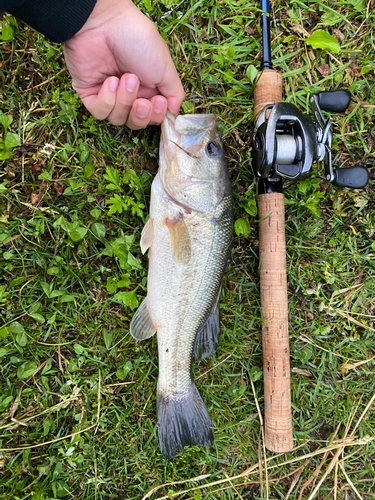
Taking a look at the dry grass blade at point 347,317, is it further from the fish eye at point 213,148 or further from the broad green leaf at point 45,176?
the broad green leaf at point 45,176

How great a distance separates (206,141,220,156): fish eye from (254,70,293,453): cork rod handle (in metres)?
0.45

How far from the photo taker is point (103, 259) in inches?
99.4

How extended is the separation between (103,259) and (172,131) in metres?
1.09

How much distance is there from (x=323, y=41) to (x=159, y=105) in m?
1.53

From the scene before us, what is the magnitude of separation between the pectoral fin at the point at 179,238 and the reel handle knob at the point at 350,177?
3.70 feet

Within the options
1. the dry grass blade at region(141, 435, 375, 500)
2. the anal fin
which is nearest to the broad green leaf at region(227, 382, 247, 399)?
the anal fin

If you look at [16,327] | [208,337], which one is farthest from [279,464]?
[16,327]

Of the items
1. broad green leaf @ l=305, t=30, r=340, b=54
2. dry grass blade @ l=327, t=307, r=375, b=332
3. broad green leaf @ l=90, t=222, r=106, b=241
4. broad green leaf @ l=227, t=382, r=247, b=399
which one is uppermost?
broad green leaf @ l=305, t=30, r=340, b=54

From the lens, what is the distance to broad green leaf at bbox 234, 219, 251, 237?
250 cm

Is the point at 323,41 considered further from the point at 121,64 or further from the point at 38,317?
the point at 38,317

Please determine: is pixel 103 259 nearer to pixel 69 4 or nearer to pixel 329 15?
pixel 69 4

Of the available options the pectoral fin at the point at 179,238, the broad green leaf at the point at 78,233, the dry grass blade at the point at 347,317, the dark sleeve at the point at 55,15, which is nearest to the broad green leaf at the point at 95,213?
the broad green leaf at the point at 78,233

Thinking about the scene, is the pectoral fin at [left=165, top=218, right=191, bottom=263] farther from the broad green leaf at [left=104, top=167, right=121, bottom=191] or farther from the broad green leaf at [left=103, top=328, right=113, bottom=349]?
the broad green leaf at [left=103, top=328, right=113, bottom=349]

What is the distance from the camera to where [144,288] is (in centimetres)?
251
